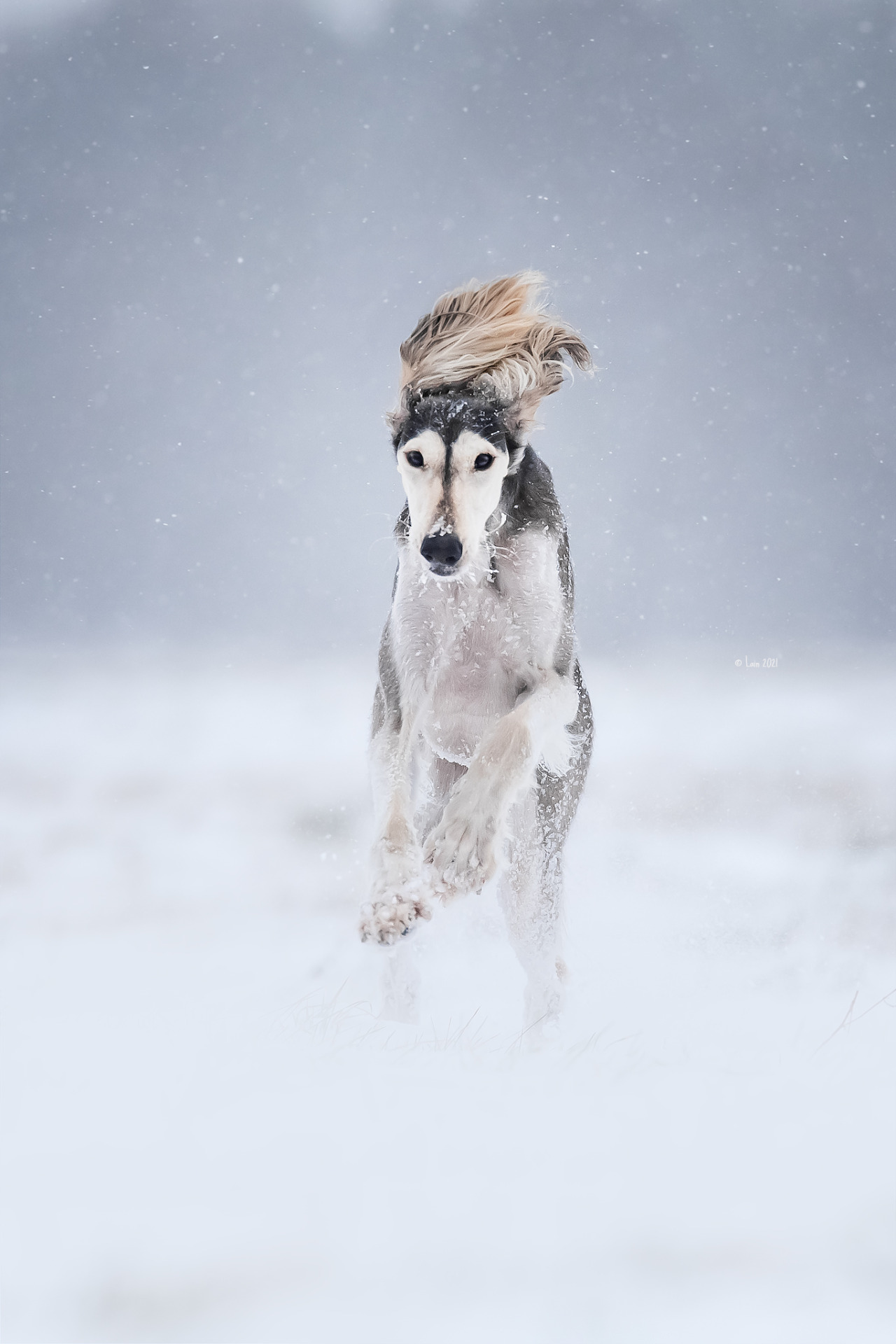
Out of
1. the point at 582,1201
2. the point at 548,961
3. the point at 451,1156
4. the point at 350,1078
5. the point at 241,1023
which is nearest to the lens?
the point at 582,1201

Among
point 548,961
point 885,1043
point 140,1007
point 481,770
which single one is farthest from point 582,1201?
point 140,1007

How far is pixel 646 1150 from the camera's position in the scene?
2781mm

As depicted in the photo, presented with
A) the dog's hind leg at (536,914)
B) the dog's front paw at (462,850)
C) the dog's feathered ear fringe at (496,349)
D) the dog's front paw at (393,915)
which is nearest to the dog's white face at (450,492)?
the dog's feathered ear fringe at (496,349)

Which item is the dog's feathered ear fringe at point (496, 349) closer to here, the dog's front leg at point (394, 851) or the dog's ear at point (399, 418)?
the dog's ear at point (399, 418)

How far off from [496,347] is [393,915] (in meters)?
2.61

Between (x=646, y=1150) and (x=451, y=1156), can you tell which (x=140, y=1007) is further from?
(x=646, y=1150)

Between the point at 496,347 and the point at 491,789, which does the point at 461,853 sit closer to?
the point at 491,789

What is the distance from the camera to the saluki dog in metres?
3.67

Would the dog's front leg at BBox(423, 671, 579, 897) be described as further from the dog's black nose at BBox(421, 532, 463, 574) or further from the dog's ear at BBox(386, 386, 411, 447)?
the dog's ear at BBox(386, 386, 411, 447)

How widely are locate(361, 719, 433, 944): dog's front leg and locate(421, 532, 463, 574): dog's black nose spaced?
1.04 meters

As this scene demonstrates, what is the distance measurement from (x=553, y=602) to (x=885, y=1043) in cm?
234

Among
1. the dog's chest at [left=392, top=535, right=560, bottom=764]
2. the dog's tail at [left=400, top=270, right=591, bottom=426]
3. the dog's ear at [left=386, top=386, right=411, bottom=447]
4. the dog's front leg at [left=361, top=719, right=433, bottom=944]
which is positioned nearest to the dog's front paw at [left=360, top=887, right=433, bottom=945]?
the dog's front leg at [left=361, top=719, right=433, bottom=944]

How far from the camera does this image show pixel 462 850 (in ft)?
11.5

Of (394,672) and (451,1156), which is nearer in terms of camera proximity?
(451,1156)
